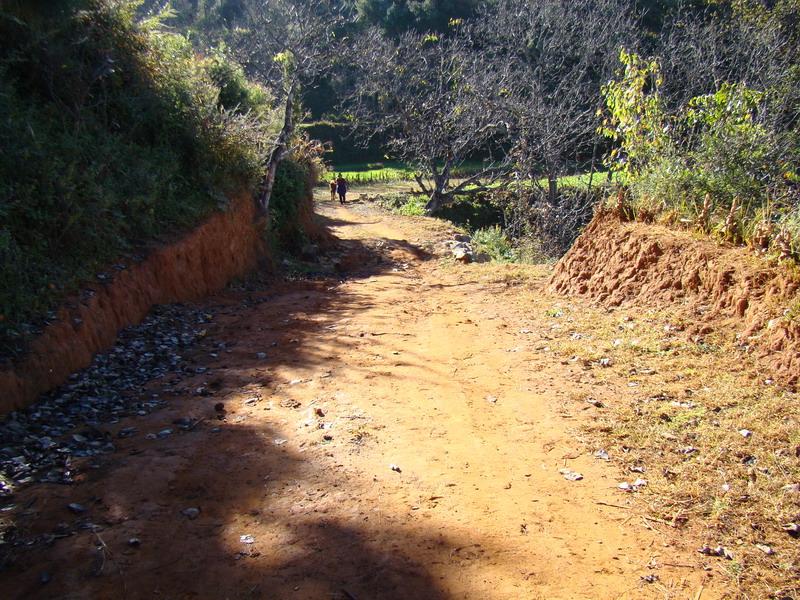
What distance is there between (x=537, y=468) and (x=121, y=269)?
6395 millimetres

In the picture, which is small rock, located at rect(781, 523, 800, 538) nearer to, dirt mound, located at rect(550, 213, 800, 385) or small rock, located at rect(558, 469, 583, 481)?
small rock, located at rect(558, 469, 583, 481)

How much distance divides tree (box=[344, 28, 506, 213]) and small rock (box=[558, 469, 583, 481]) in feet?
68.5

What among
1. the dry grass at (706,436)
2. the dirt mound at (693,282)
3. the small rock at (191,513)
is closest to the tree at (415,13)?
the dirt mound at (693,282)

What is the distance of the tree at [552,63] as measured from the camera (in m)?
22.4

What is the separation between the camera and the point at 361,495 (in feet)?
13.6

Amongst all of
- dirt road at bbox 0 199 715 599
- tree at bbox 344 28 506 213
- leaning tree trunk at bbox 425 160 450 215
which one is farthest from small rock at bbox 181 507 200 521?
leaning tree trunk at bbox 425 160 450 215

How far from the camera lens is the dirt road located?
326cm

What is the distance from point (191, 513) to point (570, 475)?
2.77 metres

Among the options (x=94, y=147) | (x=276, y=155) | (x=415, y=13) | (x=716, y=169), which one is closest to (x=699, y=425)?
(x=716, y=169)

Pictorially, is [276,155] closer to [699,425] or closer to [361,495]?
[361,495]

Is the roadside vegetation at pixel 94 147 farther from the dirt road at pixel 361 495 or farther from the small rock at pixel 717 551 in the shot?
the small rock at pixel 717 551

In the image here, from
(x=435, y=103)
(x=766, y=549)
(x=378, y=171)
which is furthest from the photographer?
(x=378, y=171)

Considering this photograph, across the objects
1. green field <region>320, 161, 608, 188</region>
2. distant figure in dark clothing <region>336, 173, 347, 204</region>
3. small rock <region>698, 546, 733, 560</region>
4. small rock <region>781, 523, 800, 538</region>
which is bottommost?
small rock <region>698, 546, 733, 560</region>

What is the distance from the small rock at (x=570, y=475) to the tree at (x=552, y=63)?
18391mm
